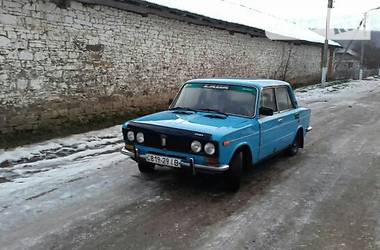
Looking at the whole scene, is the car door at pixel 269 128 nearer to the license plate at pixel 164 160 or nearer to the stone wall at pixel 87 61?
the license plate at pixel 164 160

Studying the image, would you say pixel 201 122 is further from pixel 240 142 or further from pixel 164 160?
pixel 164 160

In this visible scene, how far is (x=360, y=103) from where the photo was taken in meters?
18.2

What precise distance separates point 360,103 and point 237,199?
1456 cm

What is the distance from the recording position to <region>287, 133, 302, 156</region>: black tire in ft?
26.0

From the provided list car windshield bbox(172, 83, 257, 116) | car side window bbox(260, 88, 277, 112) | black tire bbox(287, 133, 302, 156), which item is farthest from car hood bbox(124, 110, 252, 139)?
black tire bbox(287, 133, 302, 156)

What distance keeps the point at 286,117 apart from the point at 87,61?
234 inches

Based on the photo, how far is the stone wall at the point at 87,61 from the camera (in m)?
9.02

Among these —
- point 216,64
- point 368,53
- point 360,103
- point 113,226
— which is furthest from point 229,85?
point 368,53

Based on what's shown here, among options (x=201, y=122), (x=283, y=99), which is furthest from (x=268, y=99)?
(x=201, y=122)

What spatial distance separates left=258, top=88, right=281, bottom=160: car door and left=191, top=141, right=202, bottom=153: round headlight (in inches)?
51.3

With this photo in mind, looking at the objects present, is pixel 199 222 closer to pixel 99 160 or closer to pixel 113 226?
pixel 113 226

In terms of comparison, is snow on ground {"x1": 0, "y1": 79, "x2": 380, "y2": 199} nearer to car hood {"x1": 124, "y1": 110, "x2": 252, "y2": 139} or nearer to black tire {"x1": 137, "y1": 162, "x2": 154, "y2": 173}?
black tire {"x1": 137, "y1": 162, "x2": 154, "y2": 173}

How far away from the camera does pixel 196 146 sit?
538cm

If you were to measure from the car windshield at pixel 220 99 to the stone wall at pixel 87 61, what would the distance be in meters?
4.17
